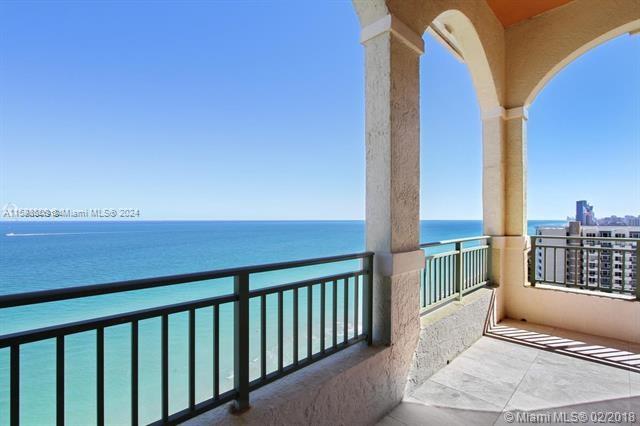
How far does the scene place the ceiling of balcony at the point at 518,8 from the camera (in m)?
4.08

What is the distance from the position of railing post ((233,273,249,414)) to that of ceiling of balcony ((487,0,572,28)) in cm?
507

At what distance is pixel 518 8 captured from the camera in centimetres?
421

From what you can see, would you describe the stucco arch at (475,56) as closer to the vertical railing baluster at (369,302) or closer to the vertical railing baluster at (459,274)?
the vertical railing baluster at (459,274)

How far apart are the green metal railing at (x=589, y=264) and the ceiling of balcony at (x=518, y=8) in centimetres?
337

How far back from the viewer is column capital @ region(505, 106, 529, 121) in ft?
14.3

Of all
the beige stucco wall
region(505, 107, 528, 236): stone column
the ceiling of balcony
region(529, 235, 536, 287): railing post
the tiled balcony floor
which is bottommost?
the tiled balcony floor

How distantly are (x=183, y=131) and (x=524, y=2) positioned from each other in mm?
33632

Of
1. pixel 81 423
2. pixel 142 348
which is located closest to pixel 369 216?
pixel 81 423

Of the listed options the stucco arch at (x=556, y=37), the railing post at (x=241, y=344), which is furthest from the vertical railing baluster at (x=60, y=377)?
the stucco arch at (x=556, y=37)

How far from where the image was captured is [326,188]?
4650cm

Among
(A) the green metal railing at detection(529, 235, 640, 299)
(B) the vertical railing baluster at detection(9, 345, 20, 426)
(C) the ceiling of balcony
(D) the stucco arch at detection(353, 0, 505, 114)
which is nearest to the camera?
(B) the vertical railing baluster at detection(9, 345, 20, 426)

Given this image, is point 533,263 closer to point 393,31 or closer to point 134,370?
point 393,31

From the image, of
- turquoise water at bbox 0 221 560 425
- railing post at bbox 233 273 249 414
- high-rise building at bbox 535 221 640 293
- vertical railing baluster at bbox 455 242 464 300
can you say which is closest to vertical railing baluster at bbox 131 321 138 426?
railing post at bbox 233 273 249 414

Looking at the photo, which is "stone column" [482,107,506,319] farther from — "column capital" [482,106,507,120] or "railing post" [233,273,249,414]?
"railing post" [233,273,249,414]
